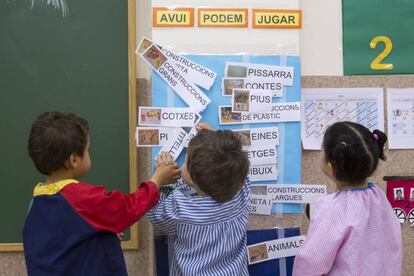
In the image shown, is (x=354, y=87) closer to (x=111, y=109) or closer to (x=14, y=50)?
(x=111, y=109)

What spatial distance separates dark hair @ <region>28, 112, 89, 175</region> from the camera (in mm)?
1212

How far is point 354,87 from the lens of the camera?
170 cm

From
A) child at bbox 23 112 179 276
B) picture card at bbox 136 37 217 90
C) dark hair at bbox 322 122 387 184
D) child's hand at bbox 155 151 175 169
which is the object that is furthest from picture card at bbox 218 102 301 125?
child at bbox 23 112 179 276

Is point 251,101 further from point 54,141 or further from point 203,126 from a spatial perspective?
point 54,141

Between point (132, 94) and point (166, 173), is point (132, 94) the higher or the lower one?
the higher one

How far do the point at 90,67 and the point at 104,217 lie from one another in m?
0.61

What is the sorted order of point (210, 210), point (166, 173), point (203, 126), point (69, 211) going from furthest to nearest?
point (203, 126) < point (166, 173) < point (210, 210) < point (69, 211)

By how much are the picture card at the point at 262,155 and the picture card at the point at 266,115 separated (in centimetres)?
9

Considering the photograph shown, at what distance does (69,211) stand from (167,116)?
512 millimetres

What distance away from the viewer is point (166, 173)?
55.2 inches

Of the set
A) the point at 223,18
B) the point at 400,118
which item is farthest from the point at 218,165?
the point at 400,118

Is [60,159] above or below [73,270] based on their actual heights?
above

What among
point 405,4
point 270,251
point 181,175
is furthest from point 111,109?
point 405,4

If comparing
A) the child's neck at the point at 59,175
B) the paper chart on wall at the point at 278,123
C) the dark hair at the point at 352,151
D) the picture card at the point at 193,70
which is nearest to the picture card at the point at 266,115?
the paper chart on wall at the point at 278,123
